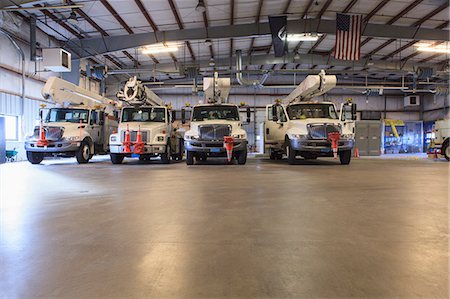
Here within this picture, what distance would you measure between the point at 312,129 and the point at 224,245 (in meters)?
8.97

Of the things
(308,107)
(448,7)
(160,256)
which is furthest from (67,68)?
(448,7)

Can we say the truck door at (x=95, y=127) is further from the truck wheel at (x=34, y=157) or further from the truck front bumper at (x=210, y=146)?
the truck front bumper at (x=210, y=146)

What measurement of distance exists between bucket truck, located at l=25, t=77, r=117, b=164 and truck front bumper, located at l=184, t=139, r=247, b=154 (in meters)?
4.66

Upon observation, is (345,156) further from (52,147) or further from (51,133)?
(51,133)

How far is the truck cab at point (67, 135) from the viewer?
12.3 m

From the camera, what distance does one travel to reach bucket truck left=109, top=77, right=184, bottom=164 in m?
12.1

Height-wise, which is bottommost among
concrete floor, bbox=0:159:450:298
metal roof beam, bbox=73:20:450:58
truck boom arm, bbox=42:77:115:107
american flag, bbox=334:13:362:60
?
concrete floor, bbox=0:159:450:298

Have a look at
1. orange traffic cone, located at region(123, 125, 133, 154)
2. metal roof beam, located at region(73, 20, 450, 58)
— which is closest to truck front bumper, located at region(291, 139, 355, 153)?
orange traffic cone, located at region(123, 125, 133, 154)

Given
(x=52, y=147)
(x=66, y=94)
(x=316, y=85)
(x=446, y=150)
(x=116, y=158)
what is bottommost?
(x=116, y=158)

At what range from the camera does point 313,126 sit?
11.2m

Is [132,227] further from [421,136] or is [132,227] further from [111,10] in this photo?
[421,136]

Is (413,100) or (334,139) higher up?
(413,100)

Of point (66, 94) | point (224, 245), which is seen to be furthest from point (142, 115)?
point (224, 245)

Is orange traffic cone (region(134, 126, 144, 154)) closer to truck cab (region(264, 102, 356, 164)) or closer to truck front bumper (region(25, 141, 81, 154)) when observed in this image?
truck front bumper (region(25, 141, 81, 154))
